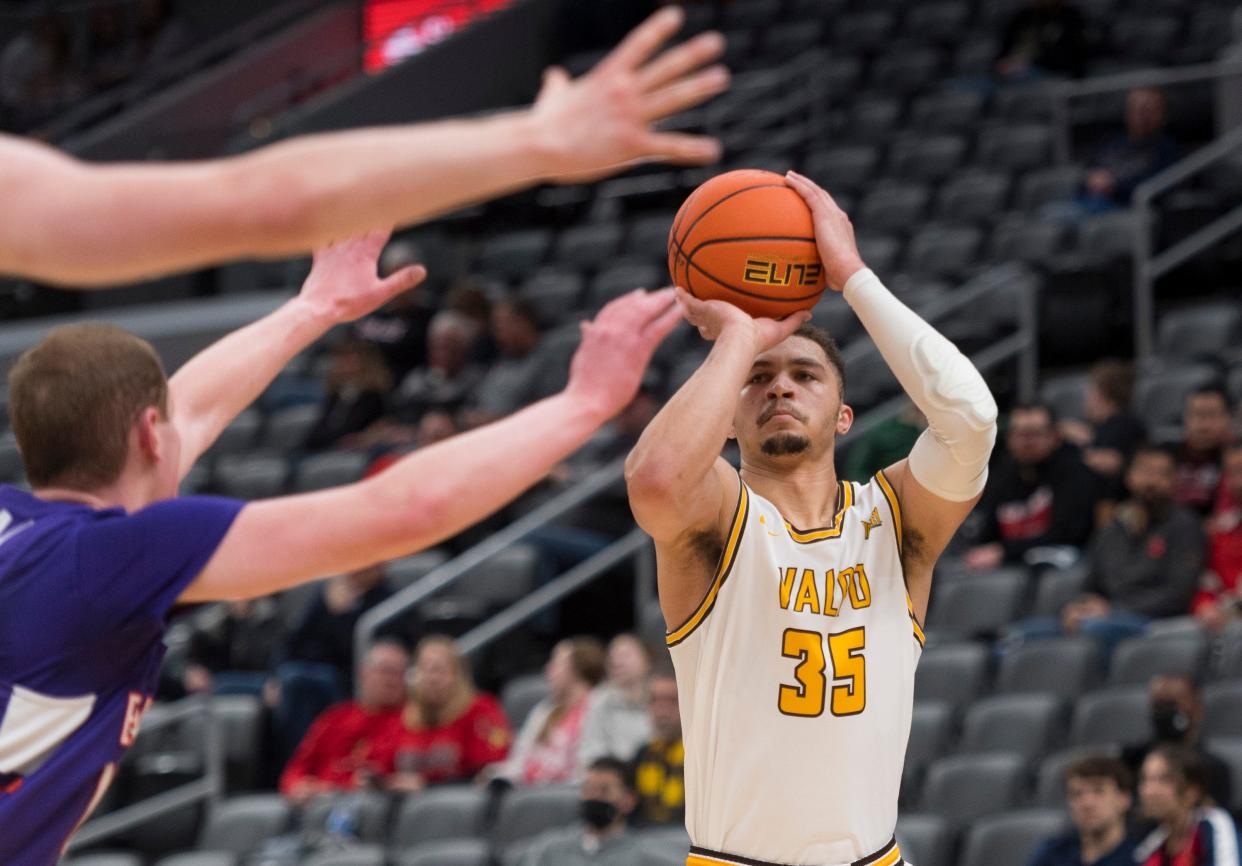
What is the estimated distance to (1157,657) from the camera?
862 centimetres

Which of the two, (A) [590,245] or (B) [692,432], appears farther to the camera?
(A) [590,245]

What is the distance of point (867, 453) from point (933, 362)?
5644 millimetres

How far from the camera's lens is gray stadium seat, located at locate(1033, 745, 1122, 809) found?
26.8ft

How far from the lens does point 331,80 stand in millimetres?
19375

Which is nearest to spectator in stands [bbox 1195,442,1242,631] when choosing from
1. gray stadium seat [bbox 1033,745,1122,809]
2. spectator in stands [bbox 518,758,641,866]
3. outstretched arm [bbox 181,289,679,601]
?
gray stadium seat [bbox 1033,745,1122,809]

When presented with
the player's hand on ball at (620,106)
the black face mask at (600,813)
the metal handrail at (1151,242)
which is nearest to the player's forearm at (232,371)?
the player's hand on ball at (620,106)

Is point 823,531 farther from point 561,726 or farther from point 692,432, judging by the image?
point 561,726

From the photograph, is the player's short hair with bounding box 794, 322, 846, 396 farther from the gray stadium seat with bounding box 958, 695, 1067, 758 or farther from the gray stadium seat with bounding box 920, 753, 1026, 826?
the gray stadium seat with bounding box 958, 695, 1067, 758

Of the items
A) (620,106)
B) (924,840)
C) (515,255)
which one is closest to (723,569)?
(620,106)

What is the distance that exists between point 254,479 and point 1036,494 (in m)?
5.21

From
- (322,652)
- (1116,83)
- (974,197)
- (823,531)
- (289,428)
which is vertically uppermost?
(1116,83)

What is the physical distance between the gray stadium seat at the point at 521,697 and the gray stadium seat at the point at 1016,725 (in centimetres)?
237

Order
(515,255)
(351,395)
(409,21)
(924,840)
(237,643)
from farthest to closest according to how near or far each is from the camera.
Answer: (409,21) < (515,255) < (351,395) < (237,643) < (924,840)

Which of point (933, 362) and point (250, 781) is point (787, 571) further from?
point (250, 781)
